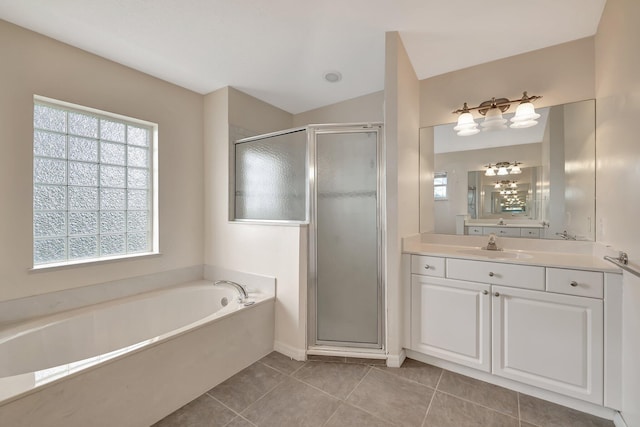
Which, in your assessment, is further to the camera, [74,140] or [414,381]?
[74,140]

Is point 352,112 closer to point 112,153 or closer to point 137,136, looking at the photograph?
point 137,136

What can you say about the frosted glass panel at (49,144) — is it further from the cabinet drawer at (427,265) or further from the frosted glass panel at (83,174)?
the cabinet drawer at (427,265)

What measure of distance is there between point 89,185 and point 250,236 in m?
1.36

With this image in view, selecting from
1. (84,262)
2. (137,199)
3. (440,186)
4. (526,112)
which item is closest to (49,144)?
(137,199)

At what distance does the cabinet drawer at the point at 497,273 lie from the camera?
1.62 metres

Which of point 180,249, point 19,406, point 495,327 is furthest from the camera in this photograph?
point 180,249

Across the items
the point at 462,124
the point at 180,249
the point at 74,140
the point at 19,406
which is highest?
the point at 462,124

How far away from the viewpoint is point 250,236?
2.51 metres

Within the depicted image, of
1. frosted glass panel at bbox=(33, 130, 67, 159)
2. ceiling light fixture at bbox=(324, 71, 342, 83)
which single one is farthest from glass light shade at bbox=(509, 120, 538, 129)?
frosted glass panel at bbox=(33, 130, 67, 159)

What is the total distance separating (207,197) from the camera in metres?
2.91

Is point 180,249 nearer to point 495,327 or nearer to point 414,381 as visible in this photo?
point 414,381

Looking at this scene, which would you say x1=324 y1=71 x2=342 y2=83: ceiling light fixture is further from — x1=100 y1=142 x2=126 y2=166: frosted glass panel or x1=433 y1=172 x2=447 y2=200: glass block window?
x1=100 y1=142 x2=126 y2=166: frosted glass panel

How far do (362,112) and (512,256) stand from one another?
1.95m

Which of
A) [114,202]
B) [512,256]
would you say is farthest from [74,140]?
[512,256]
